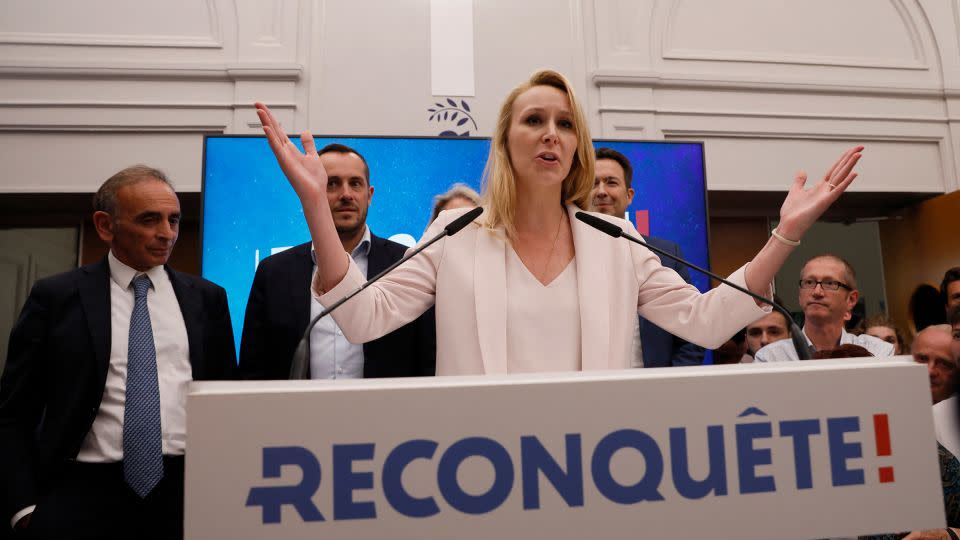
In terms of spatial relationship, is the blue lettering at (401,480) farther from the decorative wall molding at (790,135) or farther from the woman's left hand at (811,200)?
the decorative wall molding at (790,135)

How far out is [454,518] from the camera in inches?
33.4

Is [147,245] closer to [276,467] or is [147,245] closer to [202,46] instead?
[276,467]

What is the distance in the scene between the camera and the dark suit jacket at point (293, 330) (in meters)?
2.12

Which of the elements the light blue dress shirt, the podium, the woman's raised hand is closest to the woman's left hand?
the podium

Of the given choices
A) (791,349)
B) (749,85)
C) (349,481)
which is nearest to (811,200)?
(349,481)

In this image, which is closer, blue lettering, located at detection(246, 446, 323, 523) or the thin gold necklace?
blue lettering, located at detection(246, 446, 323, 523)

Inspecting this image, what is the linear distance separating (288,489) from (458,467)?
19 centimetres

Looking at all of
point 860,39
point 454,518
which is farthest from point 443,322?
point 860,39

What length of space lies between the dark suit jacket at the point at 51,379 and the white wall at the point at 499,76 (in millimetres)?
2651

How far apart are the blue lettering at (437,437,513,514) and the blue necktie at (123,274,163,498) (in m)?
1.09

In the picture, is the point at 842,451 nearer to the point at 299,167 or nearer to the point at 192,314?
the point at 299,167

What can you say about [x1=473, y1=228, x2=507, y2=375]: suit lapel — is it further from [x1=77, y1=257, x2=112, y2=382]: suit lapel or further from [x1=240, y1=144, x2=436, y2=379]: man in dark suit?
[x1=77, y1=257, x2=112, y2=382]: suit lapel

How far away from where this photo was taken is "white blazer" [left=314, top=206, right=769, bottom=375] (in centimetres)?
139

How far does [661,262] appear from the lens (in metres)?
2.30
